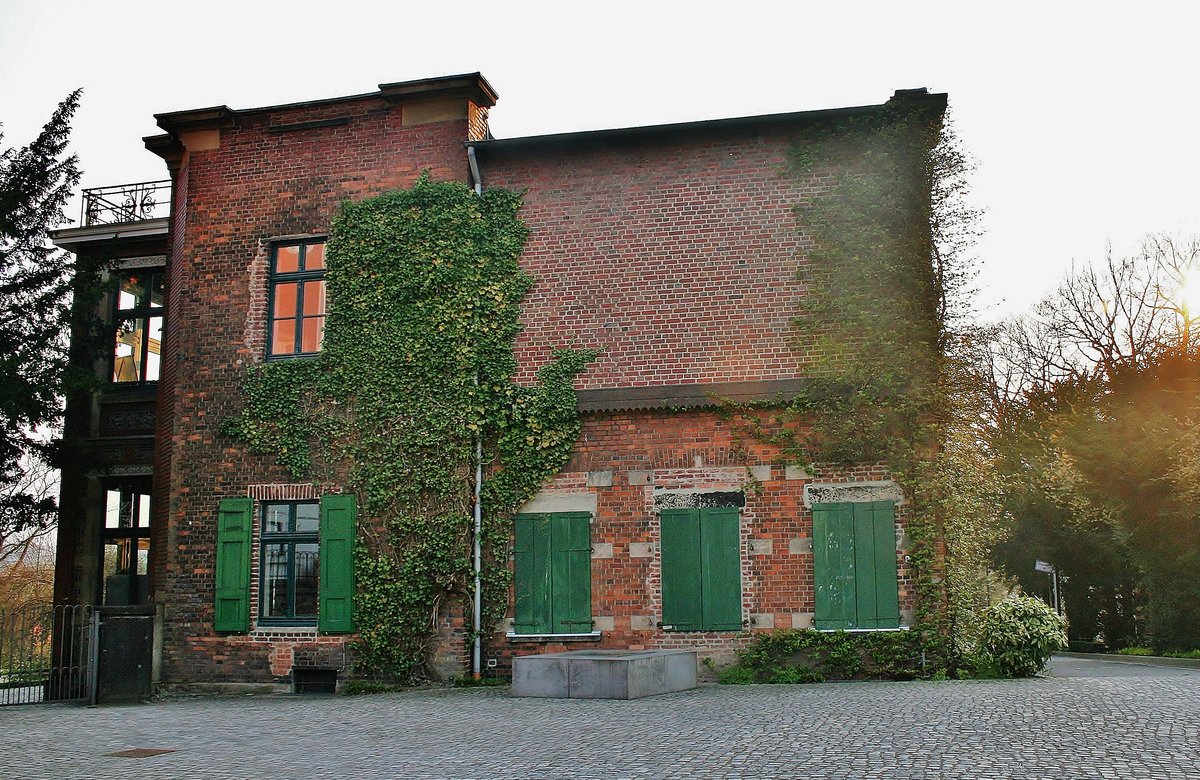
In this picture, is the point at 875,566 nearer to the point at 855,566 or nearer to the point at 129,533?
the point at 855,566

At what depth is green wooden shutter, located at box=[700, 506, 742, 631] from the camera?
13961mm

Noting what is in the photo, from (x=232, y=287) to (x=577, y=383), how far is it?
5706 millimetres

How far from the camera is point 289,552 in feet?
50.6

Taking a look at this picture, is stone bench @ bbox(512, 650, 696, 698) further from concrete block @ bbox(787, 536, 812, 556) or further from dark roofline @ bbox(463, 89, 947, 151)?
dark roofline @ bbox(463, 89, 947, 151)

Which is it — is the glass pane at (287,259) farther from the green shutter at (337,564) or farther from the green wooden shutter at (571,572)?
the green wooden shutter at (571,572)

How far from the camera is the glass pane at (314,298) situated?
1602cm

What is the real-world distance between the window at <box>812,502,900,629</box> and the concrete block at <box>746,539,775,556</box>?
0.56m

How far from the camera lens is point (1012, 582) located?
31.6 m

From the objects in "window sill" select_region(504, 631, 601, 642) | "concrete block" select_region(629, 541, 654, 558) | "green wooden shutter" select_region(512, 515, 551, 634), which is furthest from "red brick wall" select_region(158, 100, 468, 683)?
"concrete block" select_region(629, 541, 654, 558)

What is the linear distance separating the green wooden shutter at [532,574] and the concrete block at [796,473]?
3.29 m

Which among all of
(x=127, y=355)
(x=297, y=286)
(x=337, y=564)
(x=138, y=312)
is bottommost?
(x=337, y=564)

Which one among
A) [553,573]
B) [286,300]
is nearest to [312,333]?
A: [286,300]

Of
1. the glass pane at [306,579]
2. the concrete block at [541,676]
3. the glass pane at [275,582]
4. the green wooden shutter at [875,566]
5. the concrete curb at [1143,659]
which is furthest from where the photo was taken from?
the concrete curb at [1143,659]

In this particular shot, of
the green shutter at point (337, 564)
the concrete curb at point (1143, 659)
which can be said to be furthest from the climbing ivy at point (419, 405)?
the concrete curb at point (1143, 659)
